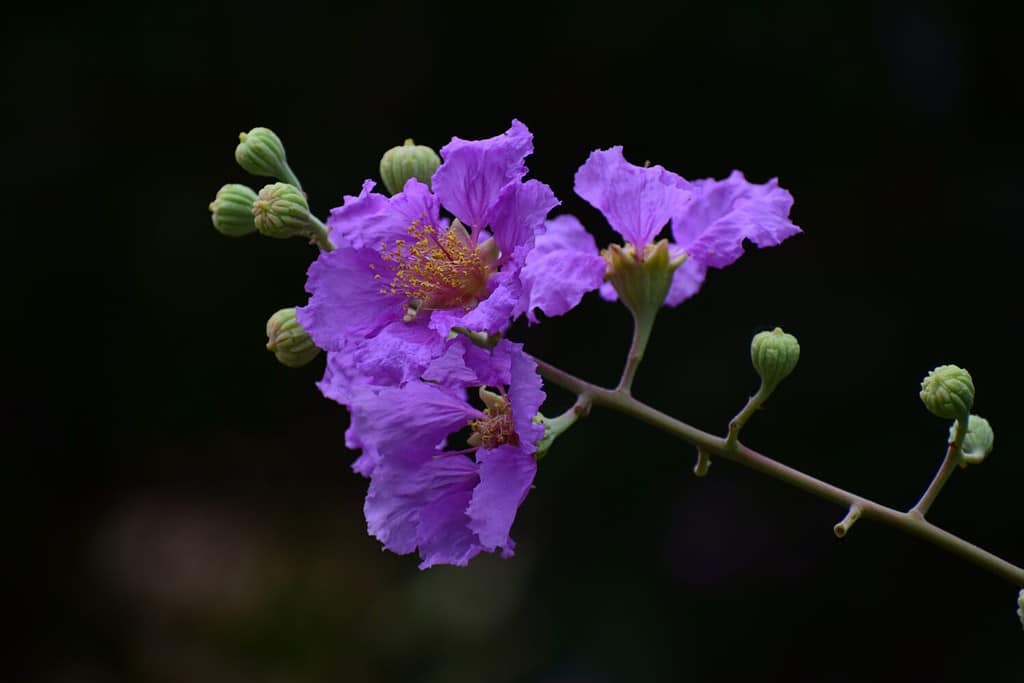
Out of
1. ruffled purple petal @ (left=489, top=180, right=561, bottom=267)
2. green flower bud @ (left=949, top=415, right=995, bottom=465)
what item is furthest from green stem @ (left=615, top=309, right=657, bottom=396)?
green flower bud @ (left=949, top=415, right=995, bottom=465)

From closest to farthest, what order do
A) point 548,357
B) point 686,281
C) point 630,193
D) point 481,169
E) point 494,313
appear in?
point 494,313, point 481,169, point 630,193, point 686,281, point 548,357

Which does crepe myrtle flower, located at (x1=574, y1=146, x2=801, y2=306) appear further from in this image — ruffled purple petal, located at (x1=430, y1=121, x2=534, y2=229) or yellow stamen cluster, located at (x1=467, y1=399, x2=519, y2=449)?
yellow stamen cluster, located at (x1=467, y1=399, x2=519, y2=449)

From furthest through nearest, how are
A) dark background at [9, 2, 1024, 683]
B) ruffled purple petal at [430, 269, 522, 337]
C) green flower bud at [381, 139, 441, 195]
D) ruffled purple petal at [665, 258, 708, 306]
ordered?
dark background at [9, 2, 1024, 683] < ruffled purple petal at [665, 258, 708, 306] < green flower bud at [381, 139, 441, 195] < ruffled purple petal at [430, 269, 522, 337]

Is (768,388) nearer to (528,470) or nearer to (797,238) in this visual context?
(528,470)

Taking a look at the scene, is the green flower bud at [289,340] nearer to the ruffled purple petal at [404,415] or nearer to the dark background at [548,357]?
the ruffled purple petal at [404,415]

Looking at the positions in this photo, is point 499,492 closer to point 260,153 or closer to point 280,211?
point 280,211

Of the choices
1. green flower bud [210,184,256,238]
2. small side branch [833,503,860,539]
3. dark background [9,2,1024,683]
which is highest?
green flower bud [210,184,256,238]

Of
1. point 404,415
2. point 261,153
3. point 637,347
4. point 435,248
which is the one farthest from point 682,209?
point 261,153

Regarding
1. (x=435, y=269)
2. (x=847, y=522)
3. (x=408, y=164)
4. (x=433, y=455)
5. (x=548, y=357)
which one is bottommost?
(x=548, y=357)
